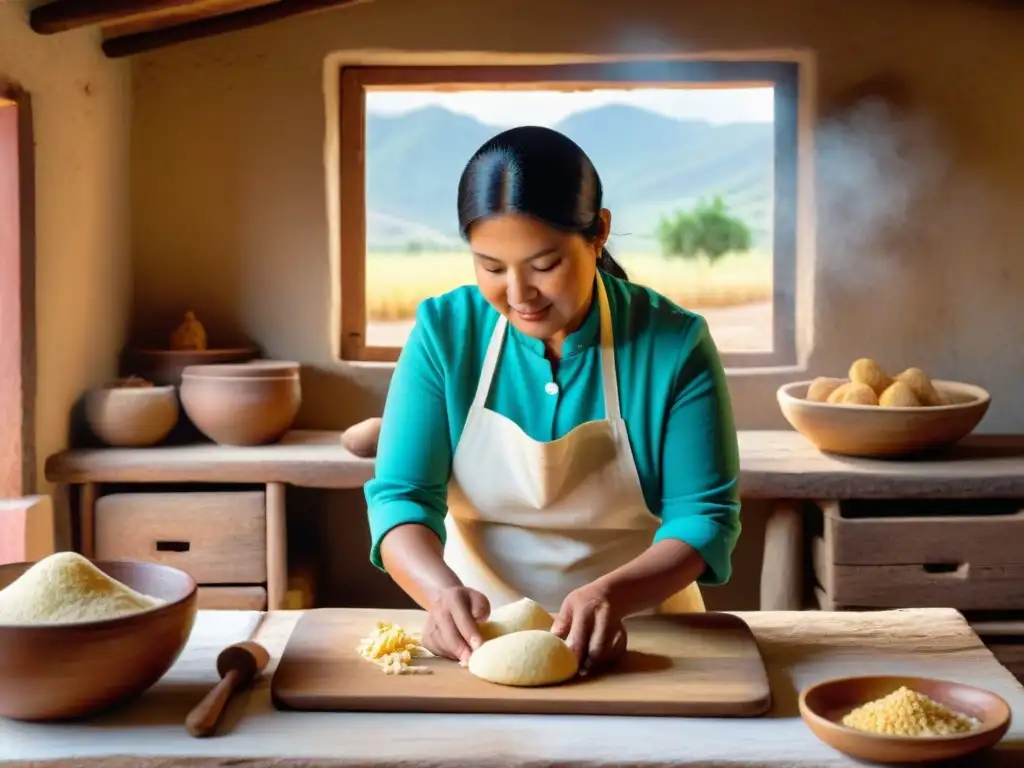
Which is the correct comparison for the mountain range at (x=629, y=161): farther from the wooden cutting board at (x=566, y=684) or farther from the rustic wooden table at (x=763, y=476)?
the wooden cutting board at (x=566, y=684)

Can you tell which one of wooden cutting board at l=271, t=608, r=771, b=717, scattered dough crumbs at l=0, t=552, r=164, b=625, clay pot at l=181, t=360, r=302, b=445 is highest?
clay pot at l=181, t=360, r=302, b=445

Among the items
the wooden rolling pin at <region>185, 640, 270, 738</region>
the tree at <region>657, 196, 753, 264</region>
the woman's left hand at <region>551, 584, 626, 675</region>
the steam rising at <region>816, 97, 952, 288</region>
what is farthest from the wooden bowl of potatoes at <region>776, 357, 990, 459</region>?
the wooden rolling pin at <region>185, 640, 270, 738</region>

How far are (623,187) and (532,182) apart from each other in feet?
6.34

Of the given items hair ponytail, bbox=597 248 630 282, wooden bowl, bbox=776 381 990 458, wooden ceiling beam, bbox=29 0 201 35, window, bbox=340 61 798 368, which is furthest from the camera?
window, bbox=340 61 798 368

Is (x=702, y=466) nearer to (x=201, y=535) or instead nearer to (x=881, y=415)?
(x=881, y=415)

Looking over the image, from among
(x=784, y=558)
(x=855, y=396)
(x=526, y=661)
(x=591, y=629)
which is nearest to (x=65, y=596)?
(x=526, y=661)

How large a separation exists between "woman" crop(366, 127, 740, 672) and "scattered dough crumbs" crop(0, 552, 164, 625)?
42cm

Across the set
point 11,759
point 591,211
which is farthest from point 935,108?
point 11,759

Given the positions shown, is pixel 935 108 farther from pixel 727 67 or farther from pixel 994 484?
pixel 994 484

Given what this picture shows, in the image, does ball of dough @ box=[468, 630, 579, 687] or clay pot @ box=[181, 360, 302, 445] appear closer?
ball of dough @ box=[468, 630, 579, 687]

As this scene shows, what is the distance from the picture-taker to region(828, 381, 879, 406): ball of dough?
10.0ft

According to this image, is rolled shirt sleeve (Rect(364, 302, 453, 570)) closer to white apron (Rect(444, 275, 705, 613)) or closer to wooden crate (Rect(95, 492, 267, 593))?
white apron (Rect(444, 275, 705, 613))

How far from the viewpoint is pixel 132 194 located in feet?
11.5

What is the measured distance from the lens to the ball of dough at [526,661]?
143 cm
